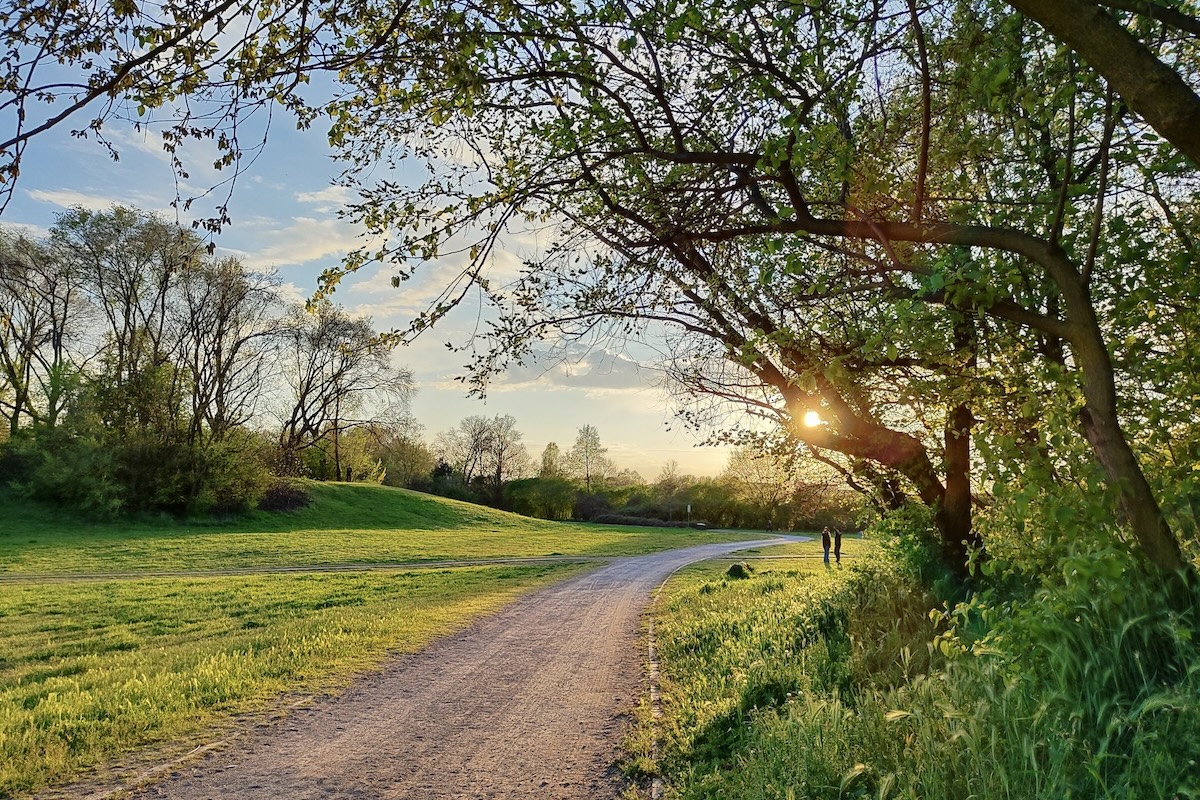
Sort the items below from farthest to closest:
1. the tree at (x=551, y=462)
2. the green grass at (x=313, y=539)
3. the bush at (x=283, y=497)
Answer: the tree at (x=551, y=462) → the bush at (x=283, y=497) → the green grass at (x=313, y=539)

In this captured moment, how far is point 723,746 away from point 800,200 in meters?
4.44

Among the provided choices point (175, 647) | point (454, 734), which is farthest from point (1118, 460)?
point (175, 647)

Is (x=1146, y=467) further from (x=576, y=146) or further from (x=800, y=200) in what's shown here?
(x=576, y=146)

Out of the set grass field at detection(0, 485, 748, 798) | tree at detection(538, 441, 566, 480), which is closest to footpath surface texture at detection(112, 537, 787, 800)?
grass field at detection(0, 485, 748, 798)

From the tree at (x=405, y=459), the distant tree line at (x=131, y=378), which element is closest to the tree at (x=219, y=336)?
the distant tree line at (x=131, y=378)

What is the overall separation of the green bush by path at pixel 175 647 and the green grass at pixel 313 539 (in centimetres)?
606

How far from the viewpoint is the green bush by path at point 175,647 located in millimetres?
5922

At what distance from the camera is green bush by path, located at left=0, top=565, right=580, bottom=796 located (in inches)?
233

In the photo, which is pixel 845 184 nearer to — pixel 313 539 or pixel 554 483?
pixel 313 539

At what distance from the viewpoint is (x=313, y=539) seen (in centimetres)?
3114

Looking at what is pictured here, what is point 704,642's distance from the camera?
9352mm

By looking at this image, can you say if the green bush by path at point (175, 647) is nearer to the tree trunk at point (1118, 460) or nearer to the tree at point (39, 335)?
the tree trunk at point (1118, 460)

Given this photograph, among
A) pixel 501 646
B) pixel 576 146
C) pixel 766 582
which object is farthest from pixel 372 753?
pixel 766 582

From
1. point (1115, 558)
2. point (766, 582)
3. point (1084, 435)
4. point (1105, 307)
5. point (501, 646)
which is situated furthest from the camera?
point (766, 582)
